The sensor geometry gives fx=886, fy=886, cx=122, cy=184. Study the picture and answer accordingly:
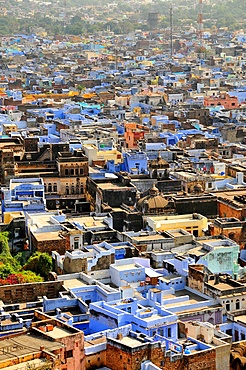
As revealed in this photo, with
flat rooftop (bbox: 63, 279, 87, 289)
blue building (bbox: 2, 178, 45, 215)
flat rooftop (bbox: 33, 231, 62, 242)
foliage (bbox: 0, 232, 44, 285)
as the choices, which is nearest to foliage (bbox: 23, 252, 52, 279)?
foliage (bbox: 0, 232, 44, 285)

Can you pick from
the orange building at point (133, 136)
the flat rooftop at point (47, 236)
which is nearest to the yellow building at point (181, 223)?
the flat rooftop at point (47, 236)

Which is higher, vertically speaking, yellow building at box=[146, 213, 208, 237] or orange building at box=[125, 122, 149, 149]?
orange building at box=[125, 122, 149, 149]

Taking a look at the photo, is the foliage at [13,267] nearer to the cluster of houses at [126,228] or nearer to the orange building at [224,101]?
the cluster of houses at [126,228]

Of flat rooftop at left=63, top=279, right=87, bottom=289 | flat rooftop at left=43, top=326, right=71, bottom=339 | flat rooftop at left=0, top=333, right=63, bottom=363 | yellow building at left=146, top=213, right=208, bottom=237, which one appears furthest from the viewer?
yellow building at left=146, top=213, right=208, bottom=237

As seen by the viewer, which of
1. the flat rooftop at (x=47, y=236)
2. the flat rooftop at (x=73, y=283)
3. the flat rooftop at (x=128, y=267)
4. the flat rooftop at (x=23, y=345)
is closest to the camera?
the flat rooftop at (x=23, y=345)

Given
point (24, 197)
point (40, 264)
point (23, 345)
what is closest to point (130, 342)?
point (23, 345)

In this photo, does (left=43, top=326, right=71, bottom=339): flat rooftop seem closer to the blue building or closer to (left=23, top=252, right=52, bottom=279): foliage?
Answer: (left=23, top=252, right=52, bottom=279): foliage

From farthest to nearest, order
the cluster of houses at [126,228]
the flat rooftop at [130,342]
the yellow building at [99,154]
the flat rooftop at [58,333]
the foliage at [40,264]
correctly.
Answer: the yellow building at [99,154], the foliage at [40,264], the cluster of houses at [126,228], the flat rooftop at [130,342], the flat rooftop at [58,333]

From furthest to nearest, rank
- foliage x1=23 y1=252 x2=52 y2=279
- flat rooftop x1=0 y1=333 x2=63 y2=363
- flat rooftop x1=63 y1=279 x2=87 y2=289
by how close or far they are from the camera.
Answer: foliage x1=23 y1=252 x2=52 y2=279 → flat rooftop x1=63 y1=279 x2=87 y2=289 → flat rooftop x1=0 y1=333 x2=63 y2=363

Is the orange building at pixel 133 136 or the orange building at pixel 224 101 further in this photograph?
the orange building at pixel 224 101
